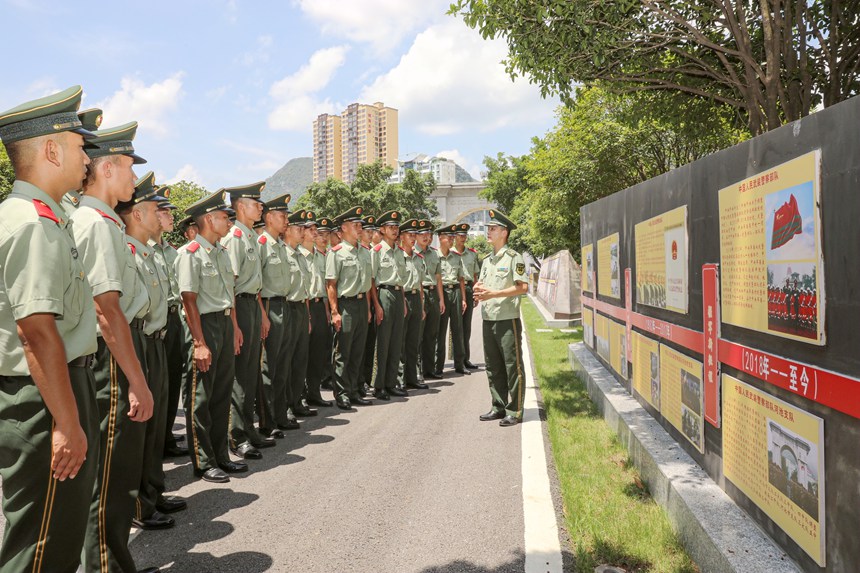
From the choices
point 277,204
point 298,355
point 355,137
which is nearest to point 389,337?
point 298,355

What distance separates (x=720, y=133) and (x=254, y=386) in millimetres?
9049

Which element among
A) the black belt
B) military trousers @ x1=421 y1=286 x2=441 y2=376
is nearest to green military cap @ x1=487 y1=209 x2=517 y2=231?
military trousers @ x1=421 y1=286 x2=441 y2=376

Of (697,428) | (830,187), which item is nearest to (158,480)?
(697,428)

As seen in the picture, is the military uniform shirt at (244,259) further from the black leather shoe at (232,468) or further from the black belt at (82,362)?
the black belt at (82,362)

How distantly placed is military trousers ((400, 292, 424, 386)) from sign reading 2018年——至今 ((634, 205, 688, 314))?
4.39 metres

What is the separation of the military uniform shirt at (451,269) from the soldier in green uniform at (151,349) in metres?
7.22

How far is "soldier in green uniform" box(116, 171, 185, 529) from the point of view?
420 centimetres

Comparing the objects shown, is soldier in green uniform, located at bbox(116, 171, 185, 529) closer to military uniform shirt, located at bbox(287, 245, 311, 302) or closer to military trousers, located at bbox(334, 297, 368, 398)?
military uniform shirt, located at bbox(287, 245, 311, 302)

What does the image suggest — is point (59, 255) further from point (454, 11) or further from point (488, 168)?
point (488, 168)

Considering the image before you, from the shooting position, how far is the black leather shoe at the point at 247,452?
575 centimetres

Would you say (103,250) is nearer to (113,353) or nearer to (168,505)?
(113,353)

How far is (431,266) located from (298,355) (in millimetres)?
3970

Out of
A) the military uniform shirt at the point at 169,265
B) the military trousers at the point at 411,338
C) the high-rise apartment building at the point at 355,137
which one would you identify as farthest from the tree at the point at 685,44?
the high-rise apartment building at the point at 355,137

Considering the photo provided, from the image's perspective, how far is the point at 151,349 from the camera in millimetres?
4207
